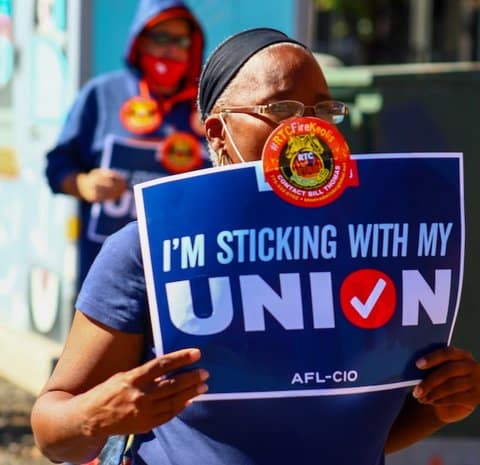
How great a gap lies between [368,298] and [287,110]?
0.35 metres

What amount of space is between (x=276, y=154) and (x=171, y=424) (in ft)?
1.51

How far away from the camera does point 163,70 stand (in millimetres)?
5020

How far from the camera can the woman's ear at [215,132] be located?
2.14 metres

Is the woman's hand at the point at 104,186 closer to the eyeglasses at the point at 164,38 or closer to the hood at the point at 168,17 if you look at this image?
the hood at the point at 168,17

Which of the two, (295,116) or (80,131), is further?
(80,131)

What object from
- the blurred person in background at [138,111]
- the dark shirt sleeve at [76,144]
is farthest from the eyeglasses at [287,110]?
the dark shirt sleeve at [76,144]

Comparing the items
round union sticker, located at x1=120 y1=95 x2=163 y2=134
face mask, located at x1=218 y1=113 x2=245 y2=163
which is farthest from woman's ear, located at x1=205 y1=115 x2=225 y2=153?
round union sticker, located at x1=120 y1=95 x2=163 y2=134

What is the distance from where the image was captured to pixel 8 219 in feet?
24.5

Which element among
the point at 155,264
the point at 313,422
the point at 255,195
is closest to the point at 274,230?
the point at 255,195

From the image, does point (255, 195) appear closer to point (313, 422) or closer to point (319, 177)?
point (319, 177)

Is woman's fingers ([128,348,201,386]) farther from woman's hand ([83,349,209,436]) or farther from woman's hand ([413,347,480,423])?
woman's hand ([413,347,480,423])

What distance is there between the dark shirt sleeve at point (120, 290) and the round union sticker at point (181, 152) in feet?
9.42

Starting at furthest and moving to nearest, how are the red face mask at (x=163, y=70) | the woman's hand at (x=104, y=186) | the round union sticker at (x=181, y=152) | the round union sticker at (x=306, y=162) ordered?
the red face mask at (x=163, y=70) → the round union sticker at (x=181, y=152) → the woman's hand at (x=104, y=186) → the round union sticker at (x=306, y=162)

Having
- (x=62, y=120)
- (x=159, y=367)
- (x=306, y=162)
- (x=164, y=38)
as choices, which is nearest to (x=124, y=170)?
(x=164, y=38)
